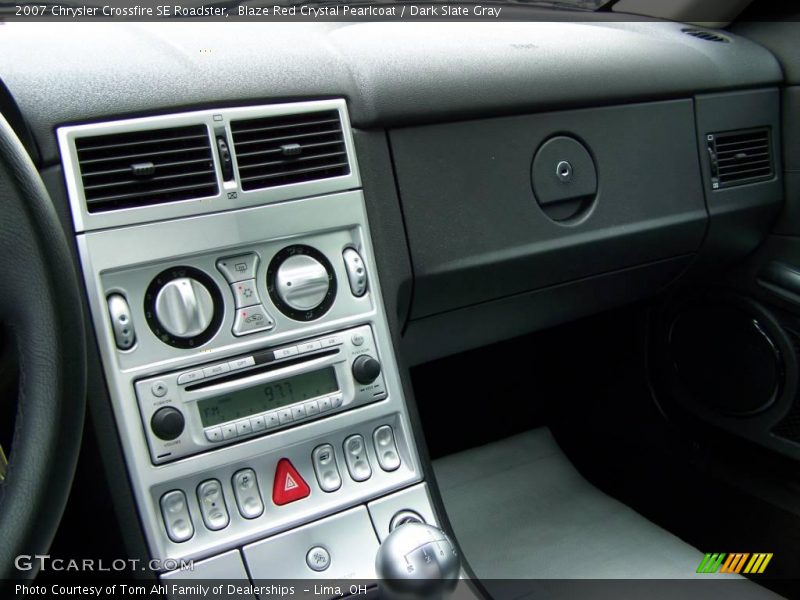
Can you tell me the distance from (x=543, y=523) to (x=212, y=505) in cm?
90

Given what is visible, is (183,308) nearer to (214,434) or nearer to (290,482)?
(214,434)

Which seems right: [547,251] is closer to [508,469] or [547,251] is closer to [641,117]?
[641,117]

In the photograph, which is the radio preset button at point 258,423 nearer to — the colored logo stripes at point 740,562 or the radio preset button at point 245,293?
the radio preset button at point 245,293

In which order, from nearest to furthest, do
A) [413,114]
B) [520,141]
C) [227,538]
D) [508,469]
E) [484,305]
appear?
[227,538]
[413,114]
[520,141]
[484,305]
[508,469]

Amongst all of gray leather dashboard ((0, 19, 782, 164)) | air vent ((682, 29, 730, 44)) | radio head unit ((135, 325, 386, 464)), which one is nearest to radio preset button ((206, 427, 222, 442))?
radio head unit ((135, 325, 386, 464))

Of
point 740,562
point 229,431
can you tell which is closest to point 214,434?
point 229,431

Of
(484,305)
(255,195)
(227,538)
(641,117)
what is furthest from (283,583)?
(641,117)

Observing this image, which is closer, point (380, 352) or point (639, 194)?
point (380, 352)

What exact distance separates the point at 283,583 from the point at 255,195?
1.63 feet

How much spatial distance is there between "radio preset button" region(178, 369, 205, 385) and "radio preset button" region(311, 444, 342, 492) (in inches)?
7.3

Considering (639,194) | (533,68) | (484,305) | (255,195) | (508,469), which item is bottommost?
(508,469)

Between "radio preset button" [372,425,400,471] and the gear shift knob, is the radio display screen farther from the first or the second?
the gear shift knob

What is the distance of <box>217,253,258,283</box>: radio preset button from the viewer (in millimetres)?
1092

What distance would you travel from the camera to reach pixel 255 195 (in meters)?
1.10
